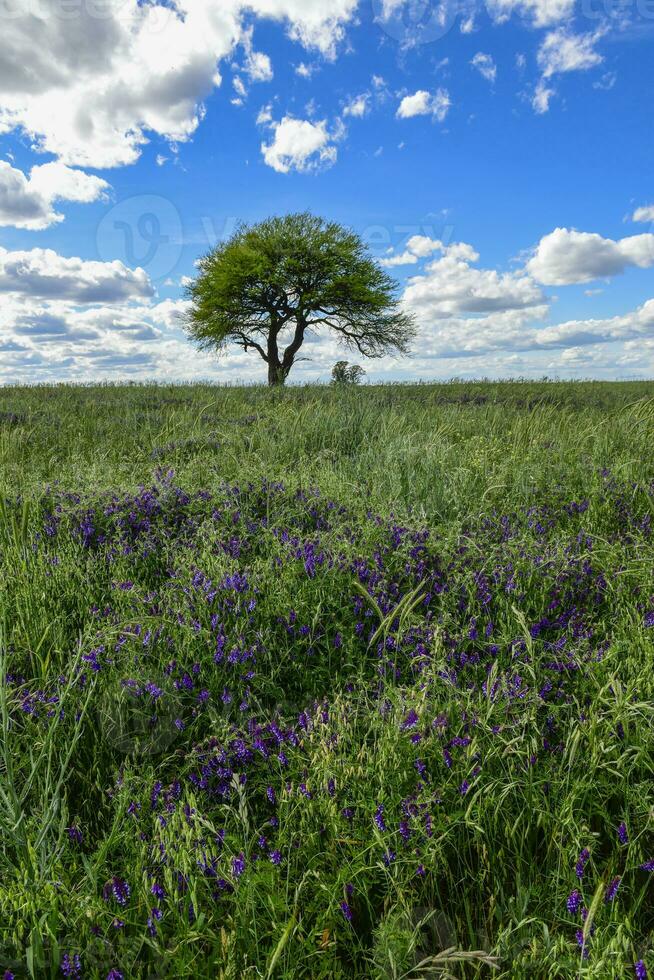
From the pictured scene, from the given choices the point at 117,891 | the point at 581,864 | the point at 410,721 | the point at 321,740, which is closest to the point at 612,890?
the point at 581,864

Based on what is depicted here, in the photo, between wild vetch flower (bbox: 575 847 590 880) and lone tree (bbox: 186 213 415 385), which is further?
lone tree (bbox: 186 213 415 385)

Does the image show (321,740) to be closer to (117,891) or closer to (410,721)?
(410,721)

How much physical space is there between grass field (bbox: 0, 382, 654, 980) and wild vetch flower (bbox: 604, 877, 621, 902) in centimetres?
2

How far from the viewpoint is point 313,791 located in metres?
2.00

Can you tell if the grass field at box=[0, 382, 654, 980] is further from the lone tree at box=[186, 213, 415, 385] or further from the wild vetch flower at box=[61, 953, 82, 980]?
the lone tree at box=[186, 213, 415, 385]

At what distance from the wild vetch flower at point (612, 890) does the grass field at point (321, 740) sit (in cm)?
2

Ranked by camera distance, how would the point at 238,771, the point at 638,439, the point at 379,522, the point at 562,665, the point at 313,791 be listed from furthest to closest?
1. the point at 638,439
2. the point at 379,522
3. the point at 562,665
4. the point at 238,771
5. the point at 313,791

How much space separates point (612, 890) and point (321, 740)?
38.9 inches

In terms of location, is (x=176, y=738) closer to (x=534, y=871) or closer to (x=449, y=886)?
(x=449, y=886)

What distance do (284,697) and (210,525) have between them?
160 centimetres

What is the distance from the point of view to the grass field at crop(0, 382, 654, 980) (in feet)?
5.34

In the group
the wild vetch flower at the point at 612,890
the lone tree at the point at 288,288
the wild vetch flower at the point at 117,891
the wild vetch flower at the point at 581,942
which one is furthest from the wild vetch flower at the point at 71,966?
the lone tree at the point at 288,288

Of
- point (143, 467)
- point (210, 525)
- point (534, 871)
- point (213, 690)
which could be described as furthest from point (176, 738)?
point (143, 467)

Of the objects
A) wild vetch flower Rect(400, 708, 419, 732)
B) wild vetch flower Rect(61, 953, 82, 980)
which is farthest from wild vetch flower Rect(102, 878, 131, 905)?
wild vetch flower Rect(400, 708, 419, 732)
